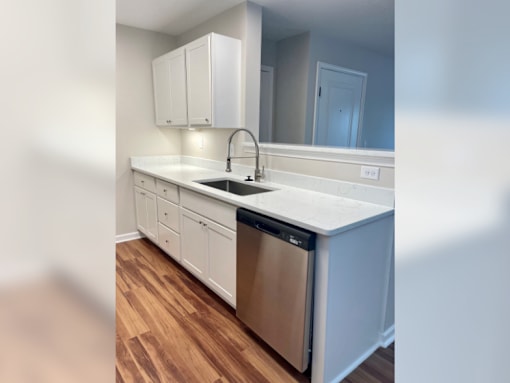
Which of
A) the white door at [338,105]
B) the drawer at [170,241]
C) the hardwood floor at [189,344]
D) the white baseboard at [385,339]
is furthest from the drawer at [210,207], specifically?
the white door at [338,105]

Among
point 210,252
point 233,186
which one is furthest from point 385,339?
point 233,186

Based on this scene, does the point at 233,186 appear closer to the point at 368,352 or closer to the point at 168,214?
the point at 168,214

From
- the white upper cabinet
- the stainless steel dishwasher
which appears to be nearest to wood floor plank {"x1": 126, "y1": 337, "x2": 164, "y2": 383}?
the stainless steel dishwasher

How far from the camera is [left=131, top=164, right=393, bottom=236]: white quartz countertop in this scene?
148cm

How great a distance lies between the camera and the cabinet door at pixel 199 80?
2.62 m

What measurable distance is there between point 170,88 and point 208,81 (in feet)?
2.45

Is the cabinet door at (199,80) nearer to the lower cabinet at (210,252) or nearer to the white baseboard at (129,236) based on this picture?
the lower cabinet at (210,252)

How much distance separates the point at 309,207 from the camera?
178cm

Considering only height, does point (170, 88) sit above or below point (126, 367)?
above
